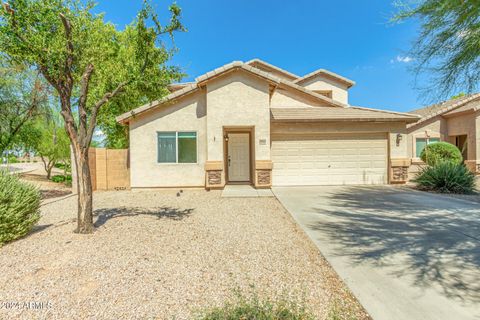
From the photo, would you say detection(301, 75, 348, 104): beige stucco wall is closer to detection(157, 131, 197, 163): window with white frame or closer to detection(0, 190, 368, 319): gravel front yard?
detection(157, 131, 197, 163): window with white frame

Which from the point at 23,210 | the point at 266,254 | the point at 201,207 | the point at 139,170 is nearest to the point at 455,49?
the point at 266,254

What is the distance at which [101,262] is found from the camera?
395cm

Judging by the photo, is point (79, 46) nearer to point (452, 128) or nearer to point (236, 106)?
point (236, 106)

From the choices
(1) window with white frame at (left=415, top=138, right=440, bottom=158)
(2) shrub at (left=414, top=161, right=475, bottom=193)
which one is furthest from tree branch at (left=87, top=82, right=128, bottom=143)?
(1) window with white frame at (left=415, top=138, right=440, bottom=158)

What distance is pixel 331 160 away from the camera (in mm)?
12055

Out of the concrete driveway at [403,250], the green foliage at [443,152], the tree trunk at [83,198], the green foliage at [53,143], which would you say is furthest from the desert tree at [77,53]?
the green foliage at [443,152]

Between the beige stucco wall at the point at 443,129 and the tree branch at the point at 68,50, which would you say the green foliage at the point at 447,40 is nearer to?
the tree branch at the point at 68,50

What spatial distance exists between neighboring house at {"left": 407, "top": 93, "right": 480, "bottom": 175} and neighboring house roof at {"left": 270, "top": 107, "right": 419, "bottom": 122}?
589cm

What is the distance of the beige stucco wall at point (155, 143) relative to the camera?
11172mm

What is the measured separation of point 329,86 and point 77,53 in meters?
17.3

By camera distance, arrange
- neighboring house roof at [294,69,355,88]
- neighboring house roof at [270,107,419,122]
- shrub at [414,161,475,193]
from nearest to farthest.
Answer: shrub at [414,161,475,193], neighboring house roof at [270,107,419,122], neighboring house roof at [294,69,355,88]

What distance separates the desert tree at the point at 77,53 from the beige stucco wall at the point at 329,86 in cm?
1476

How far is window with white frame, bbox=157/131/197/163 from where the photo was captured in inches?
443

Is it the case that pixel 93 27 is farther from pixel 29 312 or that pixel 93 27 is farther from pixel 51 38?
pixel 29 312
